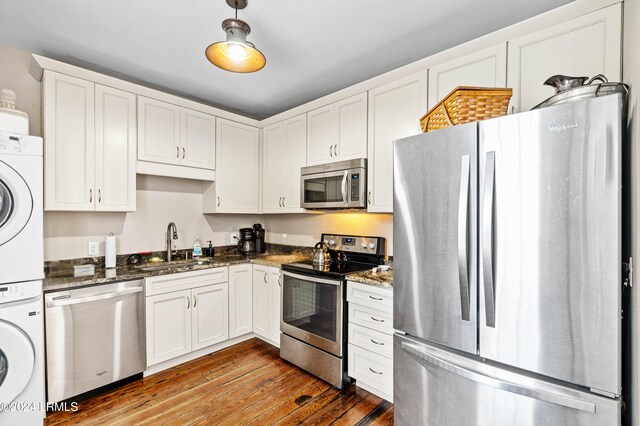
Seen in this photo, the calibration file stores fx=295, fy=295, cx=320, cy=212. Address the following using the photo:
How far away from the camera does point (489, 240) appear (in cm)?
133

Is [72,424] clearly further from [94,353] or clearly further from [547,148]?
[547,148]

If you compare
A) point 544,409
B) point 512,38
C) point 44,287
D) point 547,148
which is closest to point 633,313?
point 544,409

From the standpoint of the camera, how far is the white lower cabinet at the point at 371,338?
2109mm

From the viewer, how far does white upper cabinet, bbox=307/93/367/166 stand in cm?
266

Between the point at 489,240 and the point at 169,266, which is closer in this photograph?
the point at 489,240

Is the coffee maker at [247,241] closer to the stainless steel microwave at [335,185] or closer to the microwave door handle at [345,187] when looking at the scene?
the stainless steel microwave at [335,185]

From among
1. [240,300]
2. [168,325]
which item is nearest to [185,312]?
[168,325]

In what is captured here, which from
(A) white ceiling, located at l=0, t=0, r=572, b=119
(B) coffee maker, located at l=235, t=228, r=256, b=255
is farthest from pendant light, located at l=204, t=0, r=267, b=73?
(B) coffee maker, located at l=235, t=228, r=256, b=255

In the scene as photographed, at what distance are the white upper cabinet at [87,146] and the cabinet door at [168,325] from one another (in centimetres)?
90

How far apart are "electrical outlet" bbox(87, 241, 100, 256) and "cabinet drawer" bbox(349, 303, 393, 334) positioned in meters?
2.38

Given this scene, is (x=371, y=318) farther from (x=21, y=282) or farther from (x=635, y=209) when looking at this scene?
(x=21, y=282)

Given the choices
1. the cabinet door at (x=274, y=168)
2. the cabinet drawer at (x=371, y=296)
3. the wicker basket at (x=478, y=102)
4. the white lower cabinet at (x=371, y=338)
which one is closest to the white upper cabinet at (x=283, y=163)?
the cabinet door at (x=274, y=168)

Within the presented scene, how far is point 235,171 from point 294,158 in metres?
0.76

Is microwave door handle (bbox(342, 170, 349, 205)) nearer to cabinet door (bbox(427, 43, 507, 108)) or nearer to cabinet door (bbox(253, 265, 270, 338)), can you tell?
cabinet door (bbox(427, 43, 507, 108))
